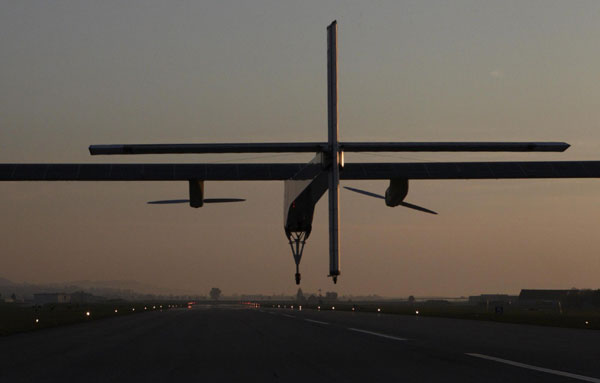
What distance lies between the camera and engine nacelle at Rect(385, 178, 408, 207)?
2792 cm

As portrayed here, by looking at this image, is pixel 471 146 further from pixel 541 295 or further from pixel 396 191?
pixel 541 295

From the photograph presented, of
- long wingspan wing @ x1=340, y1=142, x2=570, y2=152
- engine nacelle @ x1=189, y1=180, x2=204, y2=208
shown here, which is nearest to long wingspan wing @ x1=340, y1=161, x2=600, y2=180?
long wingspan wing @ x1=340, y1=142, x2=570, y2=152

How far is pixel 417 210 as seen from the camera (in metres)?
28.5

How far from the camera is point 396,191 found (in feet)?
92.3

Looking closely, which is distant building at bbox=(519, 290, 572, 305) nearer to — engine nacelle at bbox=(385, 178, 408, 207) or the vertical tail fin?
engine nacelle at bbox=(385, 178, 408, 207)

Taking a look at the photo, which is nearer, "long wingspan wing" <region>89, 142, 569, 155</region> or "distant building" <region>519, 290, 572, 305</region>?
"long wingspan wing" <region>89, 142, 569, 155</region>

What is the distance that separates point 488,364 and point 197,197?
587 inches

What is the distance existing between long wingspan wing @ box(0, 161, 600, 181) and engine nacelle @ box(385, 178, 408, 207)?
1.56 feet

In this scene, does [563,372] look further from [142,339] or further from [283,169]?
[142,339]

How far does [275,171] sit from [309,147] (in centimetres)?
330

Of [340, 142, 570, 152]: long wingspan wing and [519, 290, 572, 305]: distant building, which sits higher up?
[519, 290, 572, 305]: distant building

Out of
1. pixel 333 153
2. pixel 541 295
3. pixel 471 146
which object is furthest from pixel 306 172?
pixel 541 295

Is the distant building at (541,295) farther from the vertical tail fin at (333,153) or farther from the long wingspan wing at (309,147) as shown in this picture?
the vertical tail fin at (333,153)

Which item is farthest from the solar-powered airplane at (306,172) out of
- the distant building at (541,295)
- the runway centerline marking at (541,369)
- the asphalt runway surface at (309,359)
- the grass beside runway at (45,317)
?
the distant building at (541,295)
